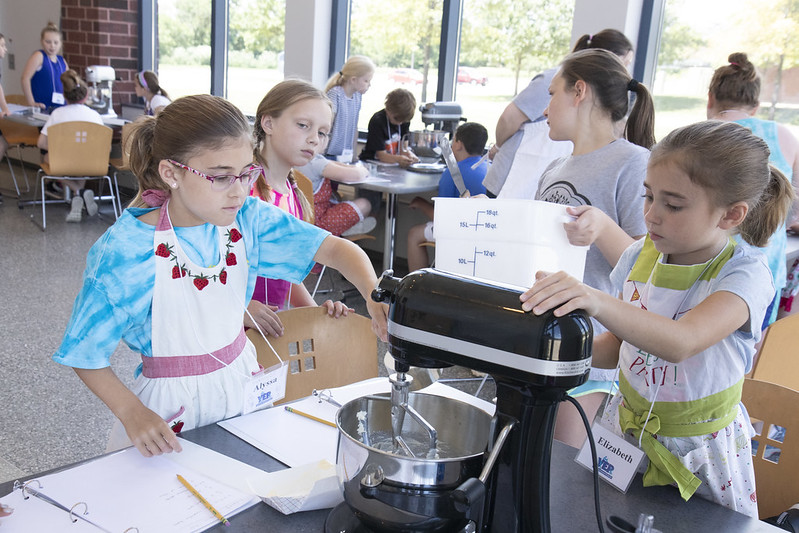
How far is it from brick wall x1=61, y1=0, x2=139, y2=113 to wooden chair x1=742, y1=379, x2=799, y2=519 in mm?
7430

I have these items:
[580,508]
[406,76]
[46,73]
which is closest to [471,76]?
[406,76]

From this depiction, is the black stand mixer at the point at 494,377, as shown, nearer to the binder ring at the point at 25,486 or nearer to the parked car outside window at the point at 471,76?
the binder ring at the point at 25,486

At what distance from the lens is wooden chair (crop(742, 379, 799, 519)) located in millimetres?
1327

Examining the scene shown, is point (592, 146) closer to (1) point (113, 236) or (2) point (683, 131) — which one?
(2) point (683, 131)

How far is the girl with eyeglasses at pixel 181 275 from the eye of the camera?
124 centimetres

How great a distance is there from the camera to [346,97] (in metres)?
4.89

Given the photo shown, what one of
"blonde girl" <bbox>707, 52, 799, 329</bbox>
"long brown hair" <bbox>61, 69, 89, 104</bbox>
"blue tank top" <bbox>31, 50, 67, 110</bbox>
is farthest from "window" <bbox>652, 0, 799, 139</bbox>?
"blue tank top" <bbox>31, 50, 67, 110</bbox>

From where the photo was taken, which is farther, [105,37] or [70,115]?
[105,37]

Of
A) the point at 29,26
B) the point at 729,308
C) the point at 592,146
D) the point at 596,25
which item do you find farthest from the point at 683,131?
the point at 29,26

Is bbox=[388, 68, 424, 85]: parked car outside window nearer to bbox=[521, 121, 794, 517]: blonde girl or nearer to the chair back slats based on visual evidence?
the chair back slats

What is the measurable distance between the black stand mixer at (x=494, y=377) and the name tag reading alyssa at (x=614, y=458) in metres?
0.27

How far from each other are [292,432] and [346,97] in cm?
394

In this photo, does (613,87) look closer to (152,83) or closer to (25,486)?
(25,486)

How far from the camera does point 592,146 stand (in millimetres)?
1844
